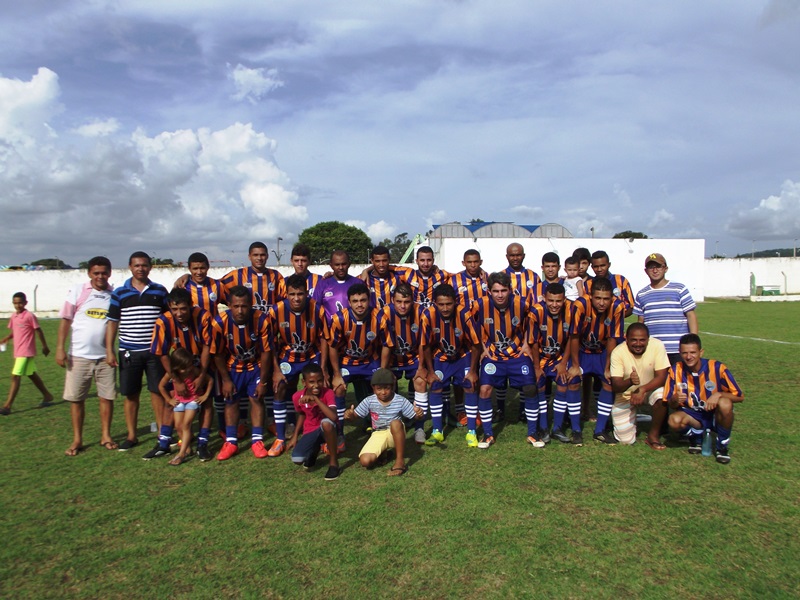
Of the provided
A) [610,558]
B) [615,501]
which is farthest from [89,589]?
[615,501]

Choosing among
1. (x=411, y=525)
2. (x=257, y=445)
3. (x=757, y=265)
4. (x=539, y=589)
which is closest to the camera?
(x=539, y=589)

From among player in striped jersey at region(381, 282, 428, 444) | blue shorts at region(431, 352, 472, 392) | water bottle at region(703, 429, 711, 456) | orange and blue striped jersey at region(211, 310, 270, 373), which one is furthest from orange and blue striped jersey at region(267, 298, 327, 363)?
water bottle at region(703, 429, 711, 456)

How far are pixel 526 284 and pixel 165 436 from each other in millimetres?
4192

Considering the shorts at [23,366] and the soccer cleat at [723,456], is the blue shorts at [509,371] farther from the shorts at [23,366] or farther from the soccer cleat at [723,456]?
the shorts at [23,366]

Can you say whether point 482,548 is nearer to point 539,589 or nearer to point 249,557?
point 539,589

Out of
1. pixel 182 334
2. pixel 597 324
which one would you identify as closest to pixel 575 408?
pixel 597 324

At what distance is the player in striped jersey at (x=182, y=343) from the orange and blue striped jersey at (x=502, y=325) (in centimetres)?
267

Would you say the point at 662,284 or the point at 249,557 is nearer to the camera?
the point at 249,557

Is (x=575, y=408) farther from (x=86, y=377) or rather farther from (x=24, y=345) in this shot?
(x=24, y=345)

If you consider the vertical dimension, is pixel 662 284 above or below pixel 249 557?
above

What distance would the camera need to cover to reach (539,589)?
2781 mm

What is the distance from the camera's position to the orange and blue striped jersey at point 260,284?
19.0 ft

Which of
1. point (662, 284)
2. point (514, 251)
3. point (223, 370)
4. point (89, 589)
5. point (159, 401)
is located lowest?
point (89, 589)

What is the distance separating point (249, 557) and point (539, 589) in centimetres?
168
